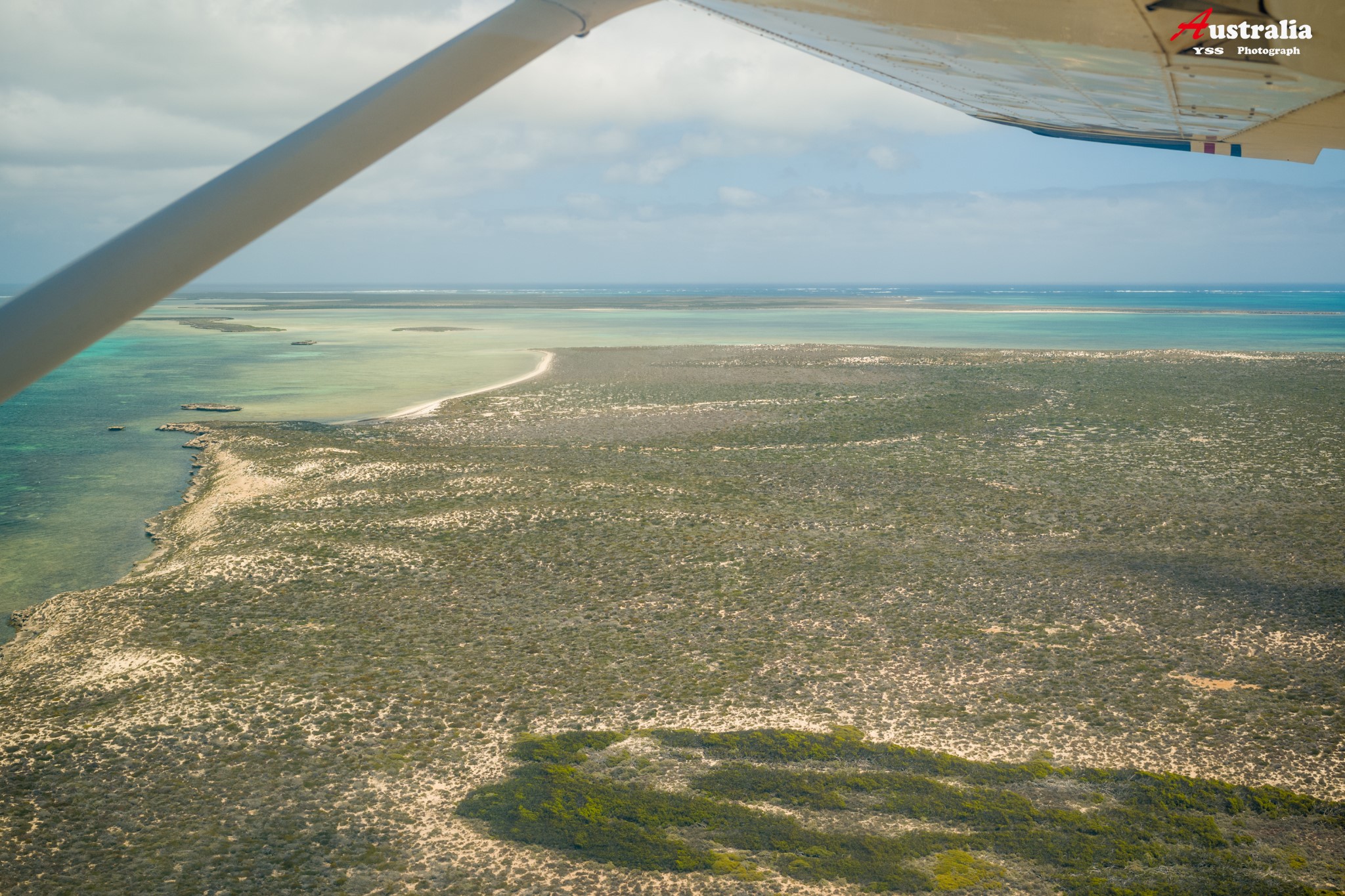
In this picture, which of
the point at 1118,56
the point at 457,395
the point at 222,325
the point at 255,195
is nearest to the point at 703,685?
the point at 1118,56

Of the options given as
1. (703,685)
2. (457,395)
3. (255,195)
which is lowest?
(703,685)

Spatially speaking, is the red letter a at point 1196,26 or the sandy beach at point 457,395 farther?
the sandy beach at point 457,395

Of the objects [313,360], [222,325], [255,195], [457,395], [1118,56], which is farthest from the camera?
[222,325]

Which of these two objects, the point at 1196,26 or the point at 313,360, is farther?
the point at 313,360

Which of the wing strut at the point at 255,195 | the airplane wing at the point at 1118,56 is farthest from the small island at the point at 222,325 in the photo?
the wing strut at the point at 255,195

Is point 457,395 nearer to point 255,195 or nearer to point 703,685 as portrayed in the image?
point 703,685

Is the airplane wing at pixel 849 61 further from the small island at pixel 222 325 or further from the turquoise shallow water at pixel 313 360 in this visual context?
the small island at pixel 222 325

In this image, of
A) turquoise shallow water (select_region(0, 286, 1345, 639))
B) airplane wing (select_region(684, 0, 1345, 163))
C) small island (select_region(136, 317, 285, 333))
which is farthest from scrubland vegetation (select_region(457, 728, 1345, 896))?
small island (select_region(136, 317, 285, 333))

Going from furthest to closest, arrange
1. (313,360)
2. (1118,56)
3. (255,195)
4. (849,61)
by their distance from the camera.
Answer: (313,360), (849,61), (1118,56), (255,195)
